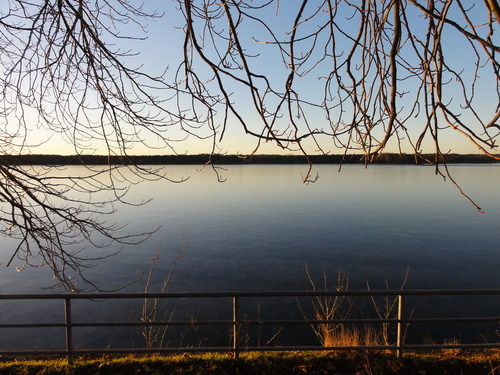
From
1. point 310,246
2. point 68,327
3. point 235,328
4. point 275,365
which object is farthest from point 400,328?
point 310,246

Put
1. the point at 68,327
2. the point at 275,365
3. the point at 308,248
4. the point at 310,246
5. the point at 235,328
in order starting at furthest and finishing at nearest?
the point at 310,246, the point at 308,248, the point at 275,365, the point at 235,328, the point at 68,327

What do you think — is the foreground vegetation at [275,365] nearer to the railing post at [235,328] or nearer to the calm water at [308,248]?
the railing post at [235,328]

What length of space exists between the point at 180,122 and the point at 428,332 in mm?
9073

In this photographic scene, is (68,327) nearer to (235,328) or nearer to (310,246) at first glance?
(235,328)

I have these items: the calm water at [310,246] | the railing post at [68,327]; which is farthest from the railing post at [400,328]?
the calm water at [310,246]

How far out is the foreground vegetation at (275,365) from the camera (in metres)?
4.52

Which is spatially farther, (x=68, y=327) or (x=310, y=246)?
(x=310, y=246)

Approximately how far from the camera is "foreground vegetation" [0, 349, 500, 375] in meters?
4.52

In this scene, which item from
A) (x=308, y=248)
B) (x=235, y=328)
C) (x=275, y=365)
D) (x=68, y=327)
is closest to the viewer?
(x=68, y=327)

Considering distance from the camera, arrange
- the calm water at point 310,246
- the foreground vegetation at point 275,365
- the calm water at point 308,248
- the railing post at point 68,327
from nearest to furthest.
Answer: the railing post at point 68,327
the foreground vegetation at point 275,365
the calm water at point 308,248
the calm water at point 310,246

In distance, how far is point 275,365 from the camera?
4.70 metres

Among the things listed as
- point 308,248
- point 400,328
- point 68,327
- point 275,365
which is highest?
point 68,327

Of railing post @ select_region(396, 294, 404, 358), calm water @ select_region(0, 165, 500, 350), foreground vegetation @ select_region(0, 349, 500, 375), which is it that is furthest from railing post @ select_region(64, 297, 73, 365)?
calm water @ select_region(0, 165, 500, 350)

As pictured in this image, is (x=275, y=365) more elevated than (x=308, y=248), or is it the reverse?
(x=275, y=365)
